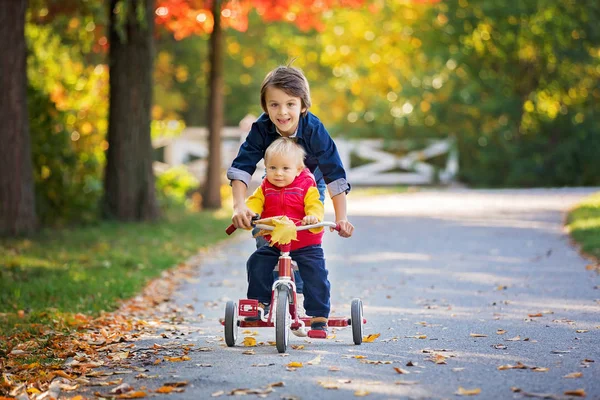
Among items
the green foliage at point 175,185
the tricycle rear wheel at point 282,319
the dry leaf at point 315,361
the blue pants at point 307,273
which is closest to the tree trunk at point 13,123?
the green foliage at point 175,185

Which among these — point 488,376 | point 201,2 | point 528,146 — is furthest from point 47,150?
point 528,146

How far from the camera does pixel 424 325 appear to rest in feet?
24.8

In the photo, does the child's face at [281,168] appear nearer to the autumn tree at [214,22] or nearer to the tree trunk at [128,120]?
the tree trunk at [128,120]

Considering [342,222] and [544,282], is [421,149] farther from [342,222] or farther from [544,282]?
[342,222]

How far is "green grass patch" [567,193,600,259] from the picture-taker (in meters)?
12.1

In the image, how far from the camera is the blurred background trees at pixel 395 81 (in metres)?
17.2

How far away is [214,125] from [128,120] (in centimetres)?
482

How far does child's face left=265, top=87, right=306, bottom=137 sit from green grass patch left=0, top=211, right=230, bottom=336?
102 inches

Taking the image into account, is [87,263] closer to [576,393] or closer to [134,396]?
[134,396]

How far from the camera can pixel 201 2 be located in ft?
65.7

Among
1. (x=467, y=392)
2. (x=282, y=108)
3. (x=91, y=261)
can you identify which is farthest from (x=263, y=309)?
(x=91, y=261)

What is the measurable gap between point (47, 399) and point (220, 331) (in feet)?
7.89

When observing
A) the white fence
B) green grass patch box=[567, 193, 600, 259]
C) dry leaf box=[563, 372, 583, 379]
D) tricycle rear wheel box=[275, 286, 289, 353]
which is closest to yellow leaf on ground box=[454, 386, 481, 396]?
dry leaf box=[563, 372, 583, 379]

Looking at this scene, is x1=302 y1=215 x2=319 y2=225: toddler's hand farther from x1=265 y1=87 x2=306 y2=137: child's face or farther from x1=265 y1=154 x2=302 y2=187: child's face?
x1=265 y1=87 x2=306 y2=137: child's face
